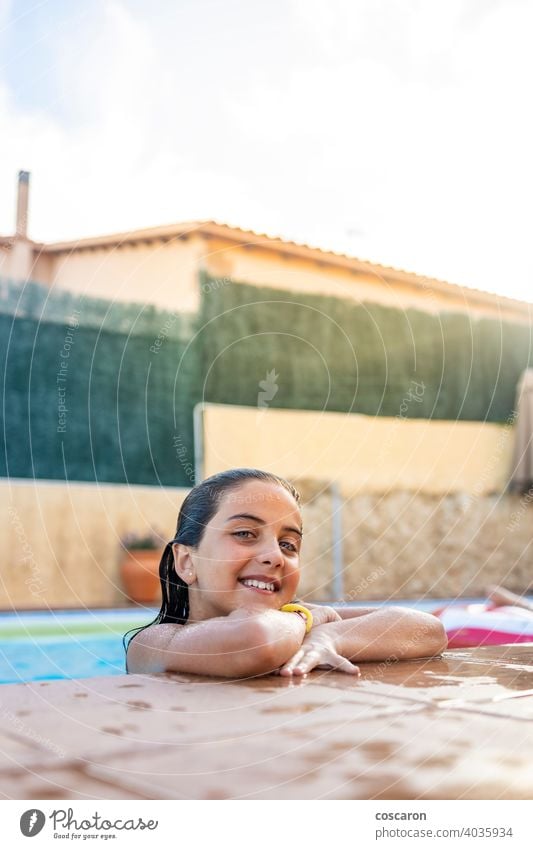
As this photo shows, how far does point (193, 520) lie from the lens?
43.2 inches

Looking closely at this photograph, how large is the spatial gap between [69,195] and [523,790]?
1.31m

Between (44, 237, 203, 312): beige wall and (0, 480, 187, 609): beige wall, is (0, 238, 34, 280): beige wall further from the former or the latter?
(0, 480, 187, 609): beige wall

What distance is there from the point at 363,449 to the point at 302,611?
439cm

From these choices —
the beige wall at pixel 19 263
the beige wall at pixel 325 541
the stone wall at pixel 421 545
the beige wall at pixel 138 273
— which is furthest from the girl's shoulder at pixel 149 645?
the stone wall at pixel 421 545

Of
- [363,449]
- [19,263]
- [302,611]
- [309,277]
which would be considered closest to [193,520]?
[302,611]

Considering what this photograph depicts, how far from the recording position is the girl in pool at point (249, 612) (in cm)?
82

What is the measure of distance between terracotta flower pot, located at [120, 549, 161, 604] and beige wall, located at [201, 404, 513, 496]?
0.59m

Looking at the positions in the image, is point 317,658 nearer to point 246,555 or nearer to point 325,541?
point 246,555

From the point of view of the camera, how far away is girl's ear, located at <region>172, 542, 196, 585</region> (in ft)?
3.51

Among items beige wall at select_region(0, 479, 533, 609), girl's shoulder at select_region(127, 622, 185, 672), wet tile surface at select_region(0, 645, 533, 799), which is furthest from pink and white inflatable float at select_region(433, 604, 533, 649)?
beige wall at select_region(0, 479, 533, 609)

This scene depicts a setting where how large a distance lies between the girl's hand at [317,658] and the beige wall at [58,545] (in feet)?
10.2
